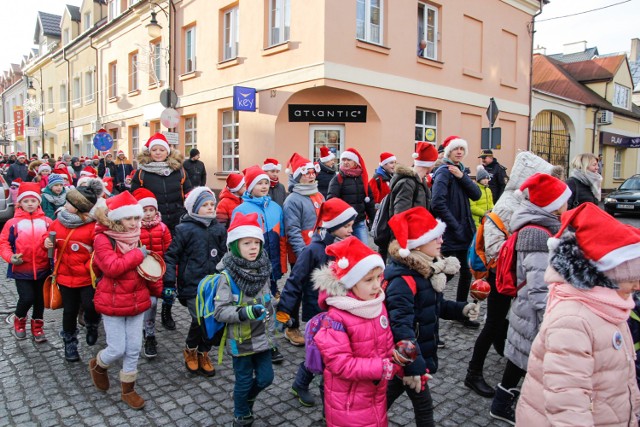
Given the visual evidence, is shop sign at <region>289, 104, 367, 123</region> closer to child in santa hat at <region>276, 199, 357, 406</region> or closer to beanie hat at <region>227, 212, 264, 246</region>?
child in santa hat at <region>276, 199, 357, 406</region>

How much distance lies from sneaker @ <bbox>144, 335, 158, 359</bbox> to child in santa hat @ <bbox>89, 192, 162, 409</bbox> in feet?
2.28

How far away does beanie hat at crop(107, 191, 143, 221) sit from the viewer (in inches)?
148

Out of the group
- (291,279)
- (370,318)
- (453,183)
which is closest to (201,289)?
(291,279)

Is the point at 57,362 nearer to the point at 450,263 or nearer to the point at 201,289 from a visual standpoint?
the point at 201,289

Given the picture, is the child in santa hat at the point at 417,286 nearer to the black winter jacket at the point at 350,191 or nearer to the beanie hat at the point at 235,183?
the beanie hat at the point at 235,183

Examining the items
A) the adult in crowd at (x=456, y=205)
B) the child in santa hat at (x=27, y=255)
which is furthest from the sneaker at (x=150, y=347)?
the adult in crowd at (x=456, y=205)

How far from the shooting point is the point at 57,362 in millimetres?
4496

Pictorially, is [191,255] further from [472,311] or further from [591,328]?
[591,328]

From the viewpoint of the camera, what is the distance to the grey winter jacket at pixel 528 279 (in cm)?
304

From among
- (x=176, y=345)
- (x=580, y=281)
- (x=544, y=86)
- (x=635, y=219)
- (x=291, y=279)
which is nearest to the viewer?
(x=580, y=281)

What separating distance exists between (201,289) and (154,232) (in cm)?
174

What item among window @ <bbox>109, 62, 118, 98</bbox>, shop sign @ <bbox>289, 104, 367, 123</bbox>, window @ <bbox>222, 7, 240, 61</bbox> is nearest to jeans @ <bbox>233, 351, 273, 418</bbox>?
shop sign @ <bbox>289, 104, 367, 123</bbox>

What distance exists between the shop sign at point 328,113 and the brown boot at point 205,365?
979 cm

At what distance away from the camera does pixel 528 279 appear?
3.08 meters
